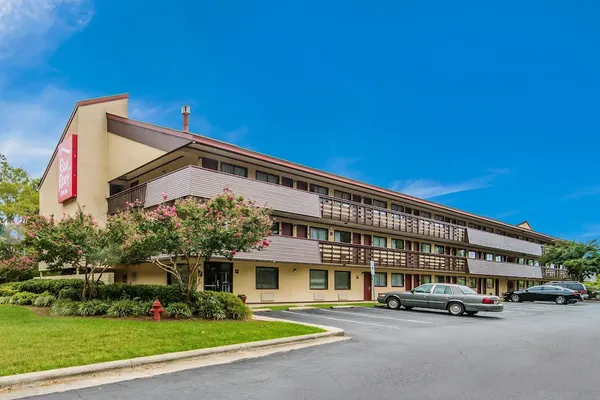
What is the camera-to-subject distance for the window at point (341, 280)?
29766 millimetres

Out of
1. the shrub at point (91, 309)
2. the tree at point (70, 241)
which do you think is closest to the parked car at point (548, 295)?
the tree at point (70, 241)

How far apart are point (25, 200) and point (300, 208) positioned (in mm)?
30697

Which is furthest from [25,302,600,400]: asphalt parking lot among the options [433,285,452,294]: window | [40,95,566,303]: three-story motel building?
[40,95,566,303]: three-story motel building

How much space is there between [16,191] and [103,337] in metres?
40.6

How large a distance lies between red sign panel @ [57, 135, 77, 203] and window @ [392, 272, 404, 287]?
72.2ft

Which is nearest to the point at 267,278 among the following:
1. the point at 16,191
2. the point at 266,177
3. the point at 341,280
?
the point at 266,177

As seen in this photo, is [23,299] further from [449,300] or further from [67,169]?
[449,300]

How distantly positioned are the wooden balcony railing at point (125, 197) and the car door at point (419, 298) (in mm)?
13789

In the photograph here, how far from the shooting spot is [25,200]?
141 ft

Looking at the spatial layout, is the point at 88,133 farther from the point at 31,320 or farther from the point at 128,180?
the point at 31,320

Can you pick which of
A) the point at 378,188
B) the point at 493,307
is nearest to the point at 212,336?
the point at 493,307

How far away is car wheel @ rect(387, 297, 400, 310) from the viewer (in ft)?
77.9

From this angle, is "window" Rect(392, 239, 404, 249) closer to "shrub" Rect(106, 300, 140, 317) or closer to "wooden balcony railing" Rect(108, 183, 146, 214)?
"wooden balcony railing" Rect(108, 183, 146, 214)

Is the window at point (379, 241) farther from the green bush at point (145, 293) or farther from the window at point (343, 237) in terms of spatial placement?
the green bush at point (145, 293)
